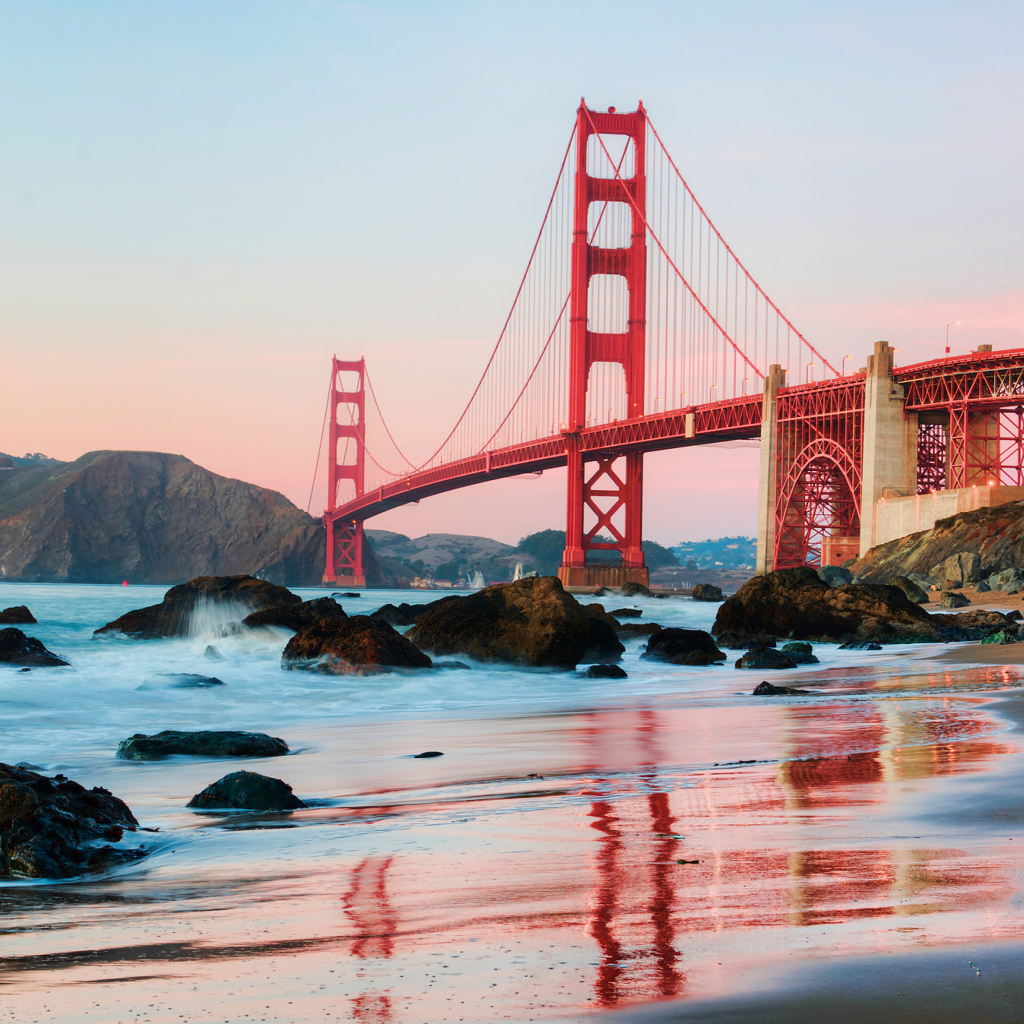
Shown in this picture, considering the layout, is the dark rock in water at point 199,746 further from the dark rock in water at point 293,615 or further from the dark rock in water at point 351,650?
the dark rock in water at point 293,615

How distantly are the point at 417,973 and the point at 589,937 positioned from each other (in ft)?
1.63

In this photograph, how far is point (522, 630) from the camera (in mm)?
16328

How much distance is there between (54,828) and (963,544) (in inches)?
1457

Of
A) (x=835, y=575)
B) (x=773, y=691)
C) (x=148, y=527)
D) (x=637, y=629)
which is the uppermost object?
(x=148, y=527)

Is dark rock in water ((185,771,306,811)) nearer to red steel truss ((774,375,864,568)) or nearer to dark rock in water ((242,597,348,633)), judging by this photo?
dark rock in water ((242,597,348,633))

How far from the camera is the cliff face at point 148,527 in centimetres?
12794

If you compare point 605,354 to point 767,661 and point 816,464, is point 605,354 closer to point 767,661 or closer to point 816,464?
point 816,464

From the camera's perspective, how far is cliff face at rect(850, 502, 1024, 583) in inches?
1416

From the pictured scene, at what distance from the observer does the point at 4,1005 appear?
8.31ft

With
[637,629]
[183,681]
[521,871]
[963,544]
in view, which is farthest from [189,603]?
[963,544]

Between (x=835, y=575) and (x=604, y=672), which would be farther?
(x=835, y=575)

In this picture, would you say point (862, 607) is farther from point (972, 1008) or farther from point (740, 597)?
point (972, 1008)

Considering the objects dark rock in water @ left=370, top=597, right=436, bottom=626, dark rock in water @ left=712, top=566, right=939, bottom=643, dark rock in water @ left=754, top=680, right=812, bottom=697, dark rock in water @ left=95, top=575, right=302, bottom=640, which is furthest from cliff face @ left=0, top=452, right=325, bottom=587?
dark rock in water @ left=754, top=680, right=812, bottom=697

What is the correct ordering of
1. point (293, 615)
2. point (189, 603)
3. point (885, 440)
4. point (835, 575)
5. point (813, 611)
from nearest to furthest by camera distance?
point (293, 615)
point (813, 611)
point (189, 603)
point (835, 575)
point (885, 440)
